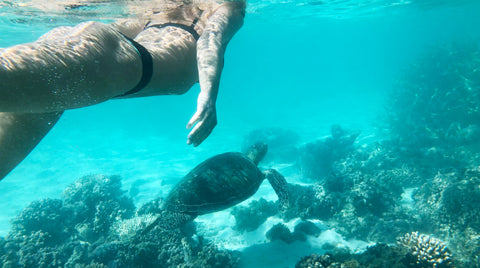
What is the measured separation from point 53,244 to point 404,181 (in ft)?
44.5

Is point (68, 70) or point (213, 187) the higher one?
point (68, 70)

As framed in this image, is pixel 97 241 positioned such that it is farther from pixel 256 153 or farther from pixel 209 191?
pixel 256 153

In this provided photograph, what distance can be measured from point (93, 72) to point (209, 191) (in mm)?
4358

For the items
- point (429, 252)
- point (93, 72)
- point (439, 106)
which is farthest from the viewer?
point (439, 106)

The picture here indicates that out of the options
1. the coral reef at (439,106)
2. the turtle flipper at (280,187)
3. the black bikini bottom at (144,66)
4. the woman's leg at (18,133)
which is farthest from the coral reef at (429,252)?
the coral reef at (439,106)

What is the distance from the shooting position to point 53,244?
792 cm

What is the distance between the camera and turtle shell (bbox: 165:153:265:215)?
18.0 feet

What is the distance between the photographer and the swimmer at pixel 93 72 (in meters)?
Result: 1.33

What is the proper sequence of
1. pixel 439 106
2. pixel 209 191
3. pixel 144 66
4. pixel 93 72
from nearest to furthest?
pixel 93 72 < pixel 144 66 < pixel 209 191 < pixel 439 106

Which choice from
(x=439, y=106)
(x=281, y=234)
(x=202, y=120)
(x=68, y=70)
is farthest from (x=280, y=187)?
(x=439, y=106)

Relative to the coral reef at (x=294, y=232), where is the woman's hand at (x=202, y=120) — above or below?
above

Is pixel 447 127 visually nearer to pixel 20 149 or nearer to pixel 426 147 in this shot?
pixel 426 147

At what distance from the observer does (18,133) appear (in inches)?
85.4

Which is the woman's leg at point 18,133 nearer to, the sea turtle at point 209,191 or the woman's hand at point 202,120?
the woman's hand at point 202,120
